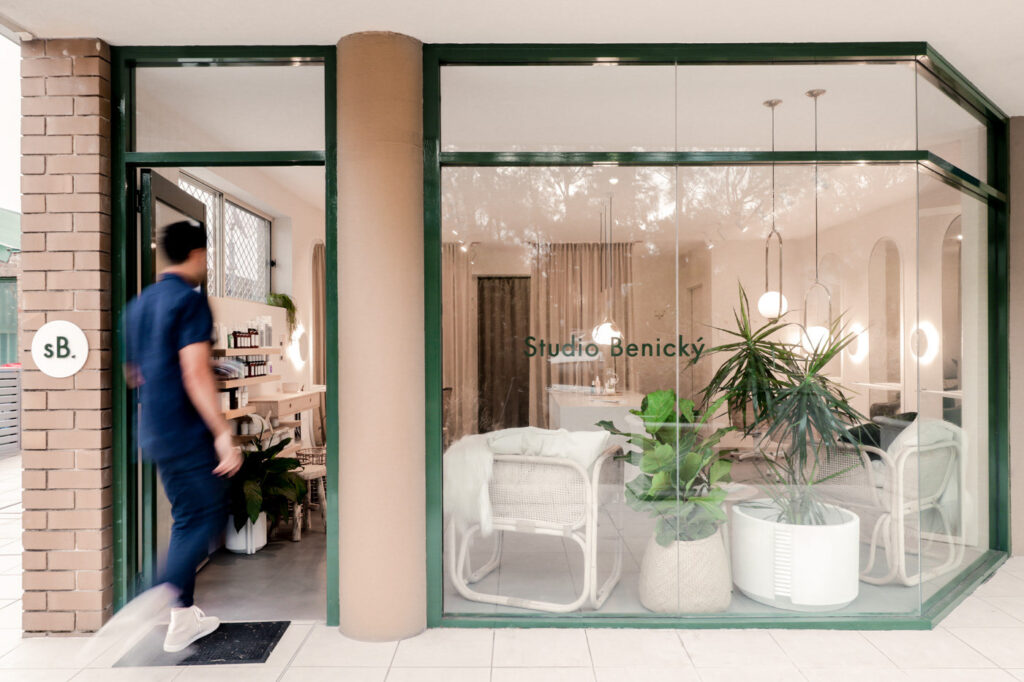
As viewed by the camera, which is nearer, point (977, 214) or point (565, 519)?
point (565, 519)

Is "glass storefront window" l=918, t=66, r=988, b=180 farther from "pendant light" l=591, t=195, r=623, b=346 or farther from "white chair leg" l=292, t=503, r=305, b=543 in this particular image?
"white chair leg" l=292, t=503, r=305, b=543

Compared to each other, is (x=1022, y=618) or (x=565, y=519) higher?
(x=565, y=519)

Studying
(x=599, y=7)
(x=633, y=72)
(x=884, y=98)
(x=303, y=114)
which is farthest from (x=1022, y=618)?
(x=303, y=114)

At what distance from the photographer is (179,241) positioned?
2.46 meters

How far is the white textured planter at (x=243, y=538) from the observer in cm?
395

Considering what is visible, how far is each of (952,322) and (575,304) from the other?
2.18m

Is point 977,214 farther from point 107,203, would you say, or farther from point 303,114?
point 107,203

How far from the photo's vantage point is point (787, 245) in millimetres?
2932

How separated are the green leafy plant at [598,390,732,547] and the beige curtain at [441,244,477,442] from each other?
77 centimetres

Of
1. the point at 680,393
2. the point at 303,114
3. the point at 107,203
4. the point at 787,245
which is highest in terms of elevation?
the point at 303,114

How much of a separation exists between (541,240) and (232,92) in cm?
167

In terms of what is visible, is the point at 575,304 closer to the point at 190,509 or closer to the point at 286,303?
the point at 190,509

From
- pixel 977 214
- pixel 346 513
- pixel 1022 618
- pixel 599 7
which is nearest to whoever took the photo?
pixel 599 7

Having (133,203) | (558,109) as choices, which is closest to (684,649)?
(558,109)
